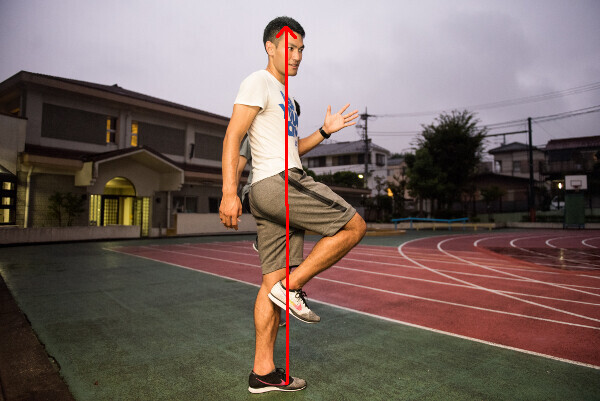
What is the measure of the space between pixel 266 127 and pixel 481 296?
3.97m

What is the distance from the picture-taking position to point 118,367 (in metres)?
2.41

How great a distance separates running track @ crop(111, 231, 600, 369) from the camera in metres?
3.08

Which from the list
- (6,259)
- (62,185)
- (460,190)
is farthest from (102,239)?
(460,190)

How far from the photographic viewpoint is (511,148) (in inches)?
1810

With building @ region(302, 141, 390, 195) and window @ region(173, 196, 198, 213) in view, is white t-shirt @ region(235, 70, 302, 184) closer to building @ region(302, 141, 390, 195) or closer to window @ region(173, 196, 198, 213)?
window @ region(173, 196, 198, 213)

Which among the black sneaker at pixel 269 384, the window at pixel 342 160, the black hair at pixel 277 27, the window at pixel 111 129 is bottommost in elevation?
the black sneaker at pixel 269 384

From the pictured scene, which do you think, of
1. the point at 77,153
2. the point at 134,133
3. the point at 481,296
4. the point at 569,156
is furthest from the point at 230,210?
the point at 569,156

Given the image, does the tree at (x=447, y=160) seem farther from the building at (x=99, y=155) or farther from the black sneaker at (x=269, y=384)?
the black sneaker at (x=269, y=384)

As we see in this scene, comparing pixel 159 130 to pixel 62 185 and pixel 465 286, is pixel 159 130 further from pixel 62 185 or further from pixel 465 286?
pixel 465 286

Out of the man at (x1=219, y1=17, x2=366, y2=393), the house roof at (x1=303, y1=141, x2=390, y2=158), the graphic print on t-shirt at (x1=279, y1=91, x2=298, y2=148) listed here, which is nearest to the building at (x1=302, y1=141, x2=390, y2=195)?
the house roof at (x1=303, y1=141, x2=390, y2=158)

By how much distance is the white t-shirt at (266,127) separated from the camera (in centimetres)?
198

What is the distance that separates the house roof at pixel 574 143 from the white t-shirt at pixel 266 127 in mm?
48456

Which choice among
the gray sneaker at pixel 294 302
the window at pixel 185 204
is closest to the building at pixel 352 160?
the window at pixel 185 204

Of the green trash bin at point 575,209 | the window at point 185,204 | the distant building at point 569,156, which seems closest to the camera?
the window at point 185,204
